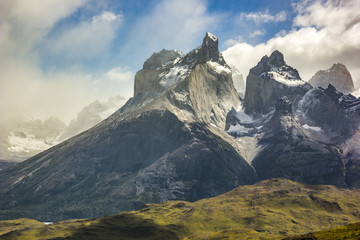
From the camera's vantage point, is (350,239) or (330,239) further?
(330,239)

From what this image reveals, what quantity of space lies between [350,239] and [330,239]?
51.2ft

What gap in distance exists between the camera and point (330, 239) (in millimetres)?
199625

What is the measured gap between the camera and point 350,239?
607 ft
